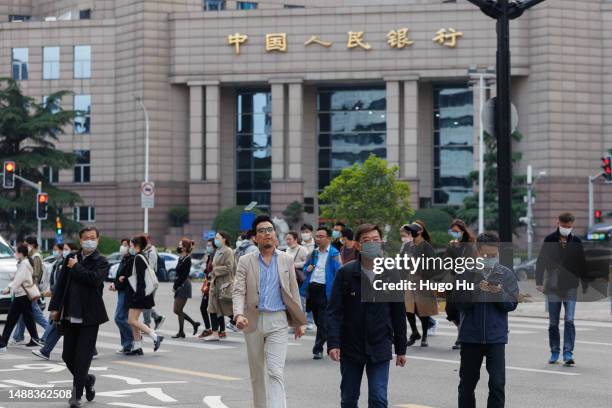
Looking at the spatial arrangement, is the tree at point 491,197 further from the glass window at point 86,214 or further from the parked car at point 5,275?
the parked car at point 5,275

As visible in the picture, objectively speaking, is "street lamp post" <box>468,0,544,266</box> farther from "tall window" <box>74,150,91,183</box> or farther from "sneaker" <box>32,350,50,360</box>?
"tall window" <box>74,150,91,183</box>

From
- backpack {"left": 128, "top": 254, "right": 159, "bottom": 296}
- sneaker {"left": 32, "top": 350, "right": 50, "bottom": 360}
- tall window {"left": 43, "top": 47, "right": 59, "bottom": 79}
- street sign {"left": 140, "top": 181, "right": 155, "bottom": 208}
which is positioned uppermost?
tall window {"left": 43, "top": 47, "right": 59, "bottom": 79}

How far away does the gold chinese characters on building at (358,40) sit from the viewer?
74750 mm

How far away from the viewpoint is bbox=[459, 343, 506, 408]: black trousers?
1024 cm

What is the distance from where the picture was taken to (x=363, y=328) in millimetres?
9766

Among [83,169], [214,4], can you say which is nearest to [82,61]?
[83,169]

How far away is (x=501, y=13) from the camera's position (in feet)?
54.3

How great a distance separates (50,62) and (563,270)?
7066 cm

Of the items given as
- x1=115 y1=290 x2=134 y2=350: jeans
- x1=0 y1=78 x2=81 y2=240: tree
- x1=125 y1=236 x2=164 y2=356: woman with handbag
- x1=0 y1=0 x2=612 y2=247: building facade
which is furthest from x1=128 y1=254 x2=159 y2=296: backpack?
x1=0 y1=0 x2=612 y2=247: building facade

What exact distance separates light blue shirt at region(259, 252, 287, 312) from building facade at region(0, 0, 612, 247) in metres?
62.6

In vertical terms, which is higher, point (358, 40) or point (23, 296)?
point (358, 40)

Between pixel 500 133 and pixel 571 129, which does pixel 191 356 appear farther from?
pixel 571 129

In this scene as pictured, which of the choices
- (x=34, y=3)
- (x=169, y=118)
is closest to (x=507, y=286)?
(x=169, y=118)

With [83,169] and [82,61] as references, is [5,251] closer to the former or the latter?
[83,169]
